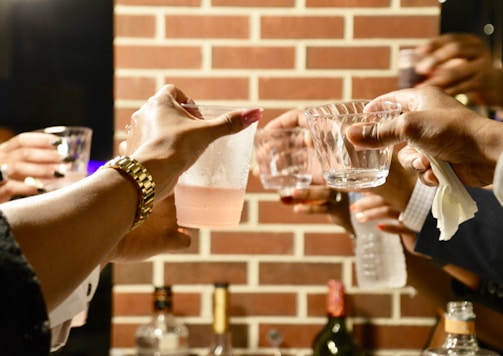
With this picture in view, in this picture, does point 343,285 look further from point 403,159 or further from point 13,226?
point 13,226

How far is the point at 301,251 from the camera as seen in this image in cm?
205

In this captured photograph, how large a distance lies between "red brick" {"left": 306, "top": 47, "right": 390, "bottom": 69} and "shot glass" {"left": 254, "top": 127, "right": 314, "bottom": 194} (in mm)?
540

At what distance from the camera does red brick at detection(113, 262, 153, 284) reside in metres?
2.04

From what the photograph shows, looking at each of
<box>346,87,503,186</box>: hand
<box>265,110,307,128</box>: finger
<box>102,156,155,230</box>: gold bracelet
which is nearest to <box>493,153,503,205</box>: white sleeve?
<box>346,87,503,186</box>: hand

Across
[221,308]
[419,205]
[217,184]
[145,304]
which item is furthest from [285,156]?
[145,304]

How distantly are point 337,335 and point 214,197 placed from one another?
97 centimetres

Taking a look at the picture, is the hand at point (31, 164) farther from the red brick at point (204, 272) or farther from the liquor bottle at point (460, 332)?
the liquor bottle at point (460, 332)

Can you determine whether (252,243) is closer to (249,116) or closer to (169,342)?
(169,342)

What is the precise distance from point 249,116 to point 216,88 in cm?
96

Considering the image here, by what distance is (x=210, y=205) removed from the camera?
1134 millimetres

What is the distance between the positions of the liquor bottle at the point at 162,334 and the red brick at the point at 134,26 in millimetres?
668

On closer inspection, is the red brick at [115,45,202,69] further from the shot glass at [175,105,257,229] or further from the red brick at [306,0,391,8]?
the shot glass at [175,105,257,229]

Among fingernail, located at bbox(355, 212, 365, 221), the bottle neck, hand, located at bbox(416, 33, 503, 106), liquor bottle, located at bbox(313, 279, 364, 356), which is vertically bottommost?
liquor bottle, located at bbox(313, 279, 364, 356)

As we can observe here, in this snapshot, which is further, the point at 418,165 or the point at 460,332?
the point at 460,332
